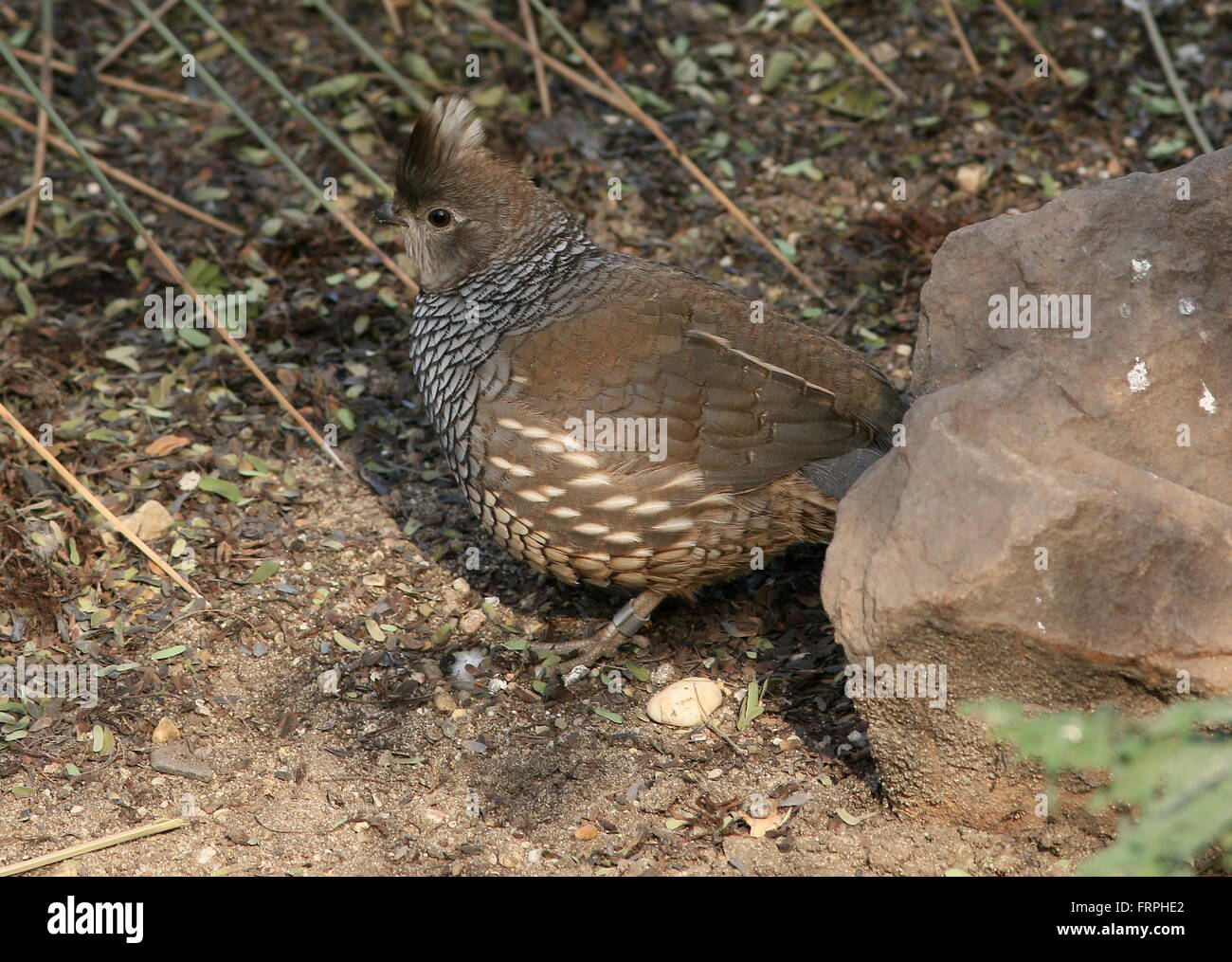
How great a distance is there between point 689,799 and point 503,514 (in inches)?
53.7

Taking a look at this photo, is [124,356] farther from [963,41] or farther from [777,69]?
[963,41]

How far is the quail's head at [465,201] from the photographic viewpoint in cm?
568

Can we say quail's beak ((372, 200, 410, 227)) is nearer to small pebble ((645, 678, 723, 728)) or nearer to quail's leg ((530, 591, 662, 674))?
quail's leg ((530, 591, 662, 674))

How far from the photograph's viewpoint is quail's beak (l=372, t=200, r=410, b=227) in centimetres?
591

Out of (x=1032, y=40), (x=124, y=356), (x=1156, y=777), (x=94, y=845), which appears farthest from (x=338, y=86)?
(x=1156, y=777)

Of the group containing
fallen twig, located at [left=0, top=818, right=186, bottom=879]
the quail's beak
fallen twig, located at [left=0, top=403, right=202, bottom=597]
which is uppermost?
the quail's beak

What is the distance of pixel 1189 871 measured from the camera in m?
3.90

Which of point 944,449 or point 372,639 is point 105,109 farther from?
point 944,449

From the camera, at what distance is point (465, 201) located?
226 inches

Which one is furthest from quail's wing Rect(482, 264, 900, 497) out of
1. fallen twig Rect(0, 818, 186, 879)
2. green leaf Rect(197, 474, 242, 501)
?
fallen twig Rect(0, 818, 186, 879)

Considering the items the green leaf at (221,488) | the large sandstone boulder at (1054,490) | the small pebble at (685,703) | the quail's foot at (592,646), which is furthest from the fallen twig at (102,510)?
the large sandstone boulder at (1054,490)

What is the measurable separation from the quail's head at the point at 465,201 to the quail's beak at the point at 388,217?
3.4 inches

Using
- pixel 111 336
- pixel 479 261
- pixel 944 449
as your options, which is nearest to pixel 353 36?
pixel 479 261

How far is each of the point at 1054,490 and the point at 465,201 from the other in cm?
302
